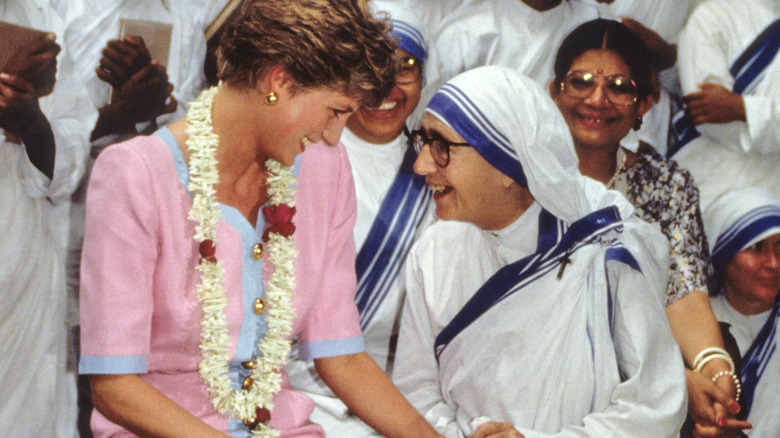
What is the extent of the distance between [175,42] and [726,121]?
164cm

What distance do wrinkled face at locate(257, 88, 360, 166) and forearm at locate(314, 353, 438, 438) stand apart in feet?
1.57

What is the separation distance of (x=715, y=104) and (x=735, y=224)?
1.19ft

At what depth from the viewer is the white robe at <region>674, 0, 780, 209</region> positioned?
2486 millimetres

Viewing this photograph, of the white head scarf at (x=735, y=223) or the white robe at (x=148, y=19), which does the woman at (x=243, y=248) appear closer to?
the white robe at (x=148, y=19)

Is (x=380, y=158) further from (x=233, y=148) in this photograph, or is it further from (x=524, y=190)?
(x=233, y=148)

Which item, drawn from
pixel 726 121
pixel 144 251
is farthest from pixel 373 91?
pixel 726 121

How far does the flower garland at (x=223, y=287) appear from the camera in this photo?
5.35 feet

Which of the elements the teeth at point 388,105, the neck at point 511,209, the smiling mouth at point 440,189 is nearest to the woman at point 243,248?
the smiling mouth at point 440,189

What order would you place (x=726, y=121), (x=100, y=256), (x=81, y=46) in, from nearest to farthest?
(x=100, y=256) → (x=81, y=46) → (x=726, y=121)

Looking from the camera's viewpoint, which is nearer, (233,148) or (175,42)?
(233,148)

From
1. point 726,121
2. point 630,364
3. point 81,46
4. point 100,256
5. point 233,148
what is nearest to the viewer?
point 100,256

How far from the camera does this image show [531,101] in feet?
6.81

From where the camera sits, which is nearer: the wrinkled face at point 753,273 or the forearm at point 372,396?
the forearm at point 372,396

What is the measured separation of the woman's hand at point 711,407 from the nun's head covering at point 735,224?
283 millimetres
